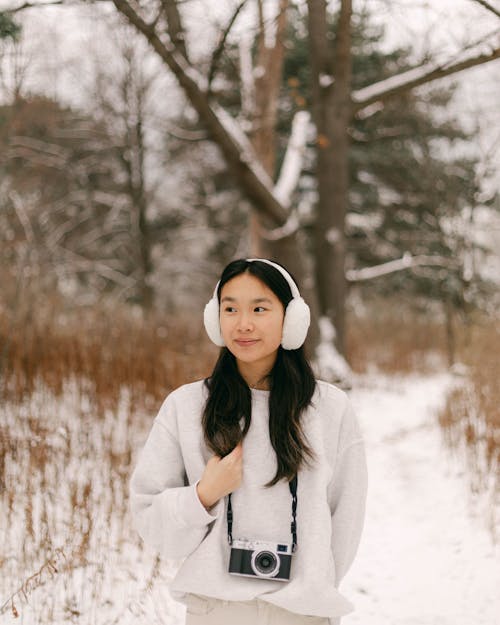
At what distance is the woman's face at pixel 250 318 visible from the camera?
62.0 inches

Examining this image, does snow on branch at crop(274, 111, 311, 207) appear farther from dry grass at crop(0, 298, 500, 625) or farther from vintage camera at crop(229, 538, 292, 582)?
vintage camera at crop(229, 538, 292, 582)

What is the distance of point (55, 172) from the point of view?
12.9 metres

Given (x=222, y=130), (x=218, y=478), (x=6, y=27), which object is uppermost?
(x=6, y=27)

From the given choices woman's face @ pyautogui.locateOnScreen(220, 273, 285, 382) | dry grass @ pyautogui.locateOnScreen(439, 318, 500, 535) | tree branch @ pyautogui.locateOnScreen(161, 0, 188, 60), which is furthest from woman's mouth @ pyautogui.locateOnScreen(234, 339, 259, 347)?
tree branch @ pyautogui.locateOnScreen(161, 0, 188, 60)

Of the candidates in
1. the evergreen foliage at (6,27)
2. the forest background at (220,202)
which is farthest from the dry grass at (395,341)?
the evergreen foliage at (6,27)

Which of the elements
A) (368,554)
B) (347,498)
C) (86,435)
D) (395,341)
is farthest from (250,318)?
(395,341)

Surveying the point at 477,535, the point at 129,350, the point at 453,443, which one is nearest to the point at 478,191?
the point at 453,443

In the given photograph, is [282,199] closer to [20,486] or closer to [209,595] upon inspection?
[20,486]

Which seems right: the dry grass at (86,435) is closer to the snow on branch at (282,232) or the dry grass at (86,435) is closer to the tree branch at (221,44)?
the snow on branch at (282,232)

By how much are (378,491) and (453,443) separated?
0.96 metres

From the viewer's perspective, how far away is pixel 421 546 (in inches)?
148

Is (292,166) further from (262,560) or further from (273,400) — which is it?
(262,560)

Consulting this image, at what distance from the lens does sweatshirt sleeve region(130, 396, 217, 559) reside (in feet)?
4.67

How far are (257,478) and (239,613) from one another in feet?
1.05
